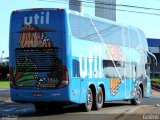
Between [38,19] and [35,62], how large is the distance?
163 cm

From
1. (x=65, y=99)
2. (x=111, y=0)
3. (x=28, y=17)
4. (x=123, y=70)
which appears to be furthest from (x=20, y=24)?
(x=111, y=0)

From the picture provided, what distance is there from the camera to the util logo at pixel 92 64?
69.3ft

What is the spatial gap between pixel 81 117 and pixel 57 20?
12.4 ft

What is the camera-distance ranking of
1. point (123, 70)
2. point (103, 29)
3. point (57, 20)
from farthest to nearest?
point (123, 70)
point (103, 29)
point (57, 20)

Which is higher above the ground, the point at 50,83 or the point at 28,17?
the point at 28,17

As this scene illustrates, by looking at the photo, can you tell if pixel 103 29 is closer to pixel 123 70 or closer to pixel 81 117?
pixel 123 70

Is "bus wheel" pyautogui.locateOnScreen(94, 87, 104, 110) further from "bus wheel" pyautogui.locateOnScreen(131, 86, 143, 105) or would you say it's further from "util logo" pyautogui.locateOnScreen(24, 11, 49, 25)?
"bus wheel" pyautogui.locateOnScreen(131, 86, 143, 105)

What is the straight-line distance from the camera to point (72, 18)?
20.4m

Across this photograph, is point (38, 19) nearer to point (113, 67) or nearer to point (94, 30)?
point (94, 30)

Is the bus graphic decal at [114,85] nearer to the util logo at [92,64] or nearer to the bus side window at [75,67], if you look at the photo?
the util logo at [92,64]

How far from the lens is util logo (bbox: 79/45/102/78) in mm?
21114

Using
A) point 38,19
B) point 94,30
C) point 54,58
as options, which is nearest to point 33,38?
point 38,19

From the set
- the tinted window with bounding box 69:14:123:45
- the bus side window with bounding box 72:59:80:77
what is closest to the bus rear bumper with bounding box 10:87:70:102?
the bus side window with bounding box 72:59:80:77

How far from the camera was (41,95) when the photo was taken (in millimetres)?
19891
